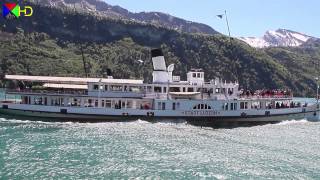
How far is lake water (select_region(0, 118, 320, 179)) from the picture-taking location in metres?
29.1

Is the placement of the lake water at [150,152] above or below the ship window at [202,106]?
below

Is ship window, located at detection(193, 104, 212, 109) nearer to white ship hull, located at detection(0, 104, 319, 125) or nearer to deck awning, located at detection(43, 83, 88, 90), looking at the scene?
white ship hull, located at detection(0, 104, 319, 125)

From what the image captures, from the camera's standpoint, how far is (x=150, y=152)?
3494cm

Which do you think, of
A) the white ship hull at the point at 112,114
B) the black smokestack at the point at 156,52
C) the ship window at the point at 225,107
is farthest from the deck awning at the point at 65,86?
the ship window at the point at 225,107

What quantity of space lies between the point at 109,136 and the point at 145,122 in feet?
36.9

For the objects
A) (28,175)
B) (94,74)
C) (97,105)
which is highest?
(94,74)

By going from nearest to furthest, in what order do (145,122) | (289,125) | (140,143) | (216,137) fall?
(140,143)
(216,137)
(145,122)
(289,125)

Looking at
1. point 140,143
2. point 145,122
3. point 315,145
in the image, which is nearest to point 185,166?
point 140,143

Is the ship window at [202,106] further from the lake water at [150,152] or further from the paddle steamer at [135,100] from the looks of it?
the lake water at [150,152]

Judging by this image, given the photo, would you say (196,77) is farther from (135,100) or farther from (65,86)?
(65,86)

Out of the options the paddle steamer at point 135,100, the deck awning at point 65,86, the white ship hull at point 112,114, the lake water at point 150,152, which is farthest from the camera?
the deck awning at point 65,86

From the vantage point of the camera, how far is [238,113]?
55.4m

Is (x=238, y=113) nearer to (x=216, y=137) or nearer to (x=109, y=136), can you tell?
(x=216, y=137)

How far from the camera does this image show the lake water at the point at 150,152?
95.6 ft
